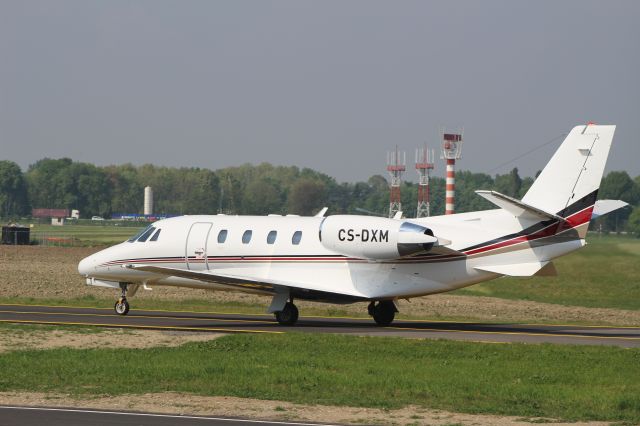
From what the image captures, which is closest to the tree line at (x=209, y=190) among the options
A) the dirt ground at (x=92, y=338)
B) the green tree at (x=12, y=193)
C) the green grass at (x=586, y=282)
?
the green tree at (x=12, y=193)

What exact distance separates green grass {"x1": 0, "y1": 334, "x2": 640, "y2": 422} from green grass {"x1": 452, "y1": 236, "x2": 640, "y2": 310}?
2788 cm

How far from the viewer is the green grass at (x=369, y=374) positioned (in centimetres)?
1878

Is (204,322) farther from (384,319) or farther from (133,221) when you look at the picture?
(133,221)

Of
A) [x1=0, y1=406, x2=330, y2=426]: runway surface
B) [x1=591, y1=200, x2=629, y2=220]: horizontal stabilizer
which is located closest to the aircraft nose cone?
[x1=591, y1=200, x2=629, y2=220]: horizontal stabilizer

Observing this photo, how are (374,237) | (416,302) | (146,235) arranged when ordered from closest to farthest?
(374,237) < (146,235) < (416,302)

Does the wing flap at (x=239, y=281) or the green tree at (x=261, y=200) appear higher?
the green tree at (x=261, y=200)

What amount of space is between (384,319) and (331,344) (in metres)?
7.09

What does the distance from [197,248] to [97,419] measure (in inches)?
686

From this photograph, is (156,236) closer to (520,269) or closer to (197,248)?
(197,248)

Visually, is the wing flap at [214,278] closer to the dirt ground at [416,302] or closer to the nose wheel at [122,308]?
the nose wheel at [122,308]

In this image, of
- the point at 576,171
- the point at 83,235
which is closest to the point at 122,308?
the point at 576,171

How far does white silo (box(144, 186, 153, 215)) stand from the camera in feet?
396

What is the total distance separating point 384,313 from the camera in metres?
32.8

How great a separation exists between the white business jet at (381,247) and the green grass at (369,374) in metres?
4.30
